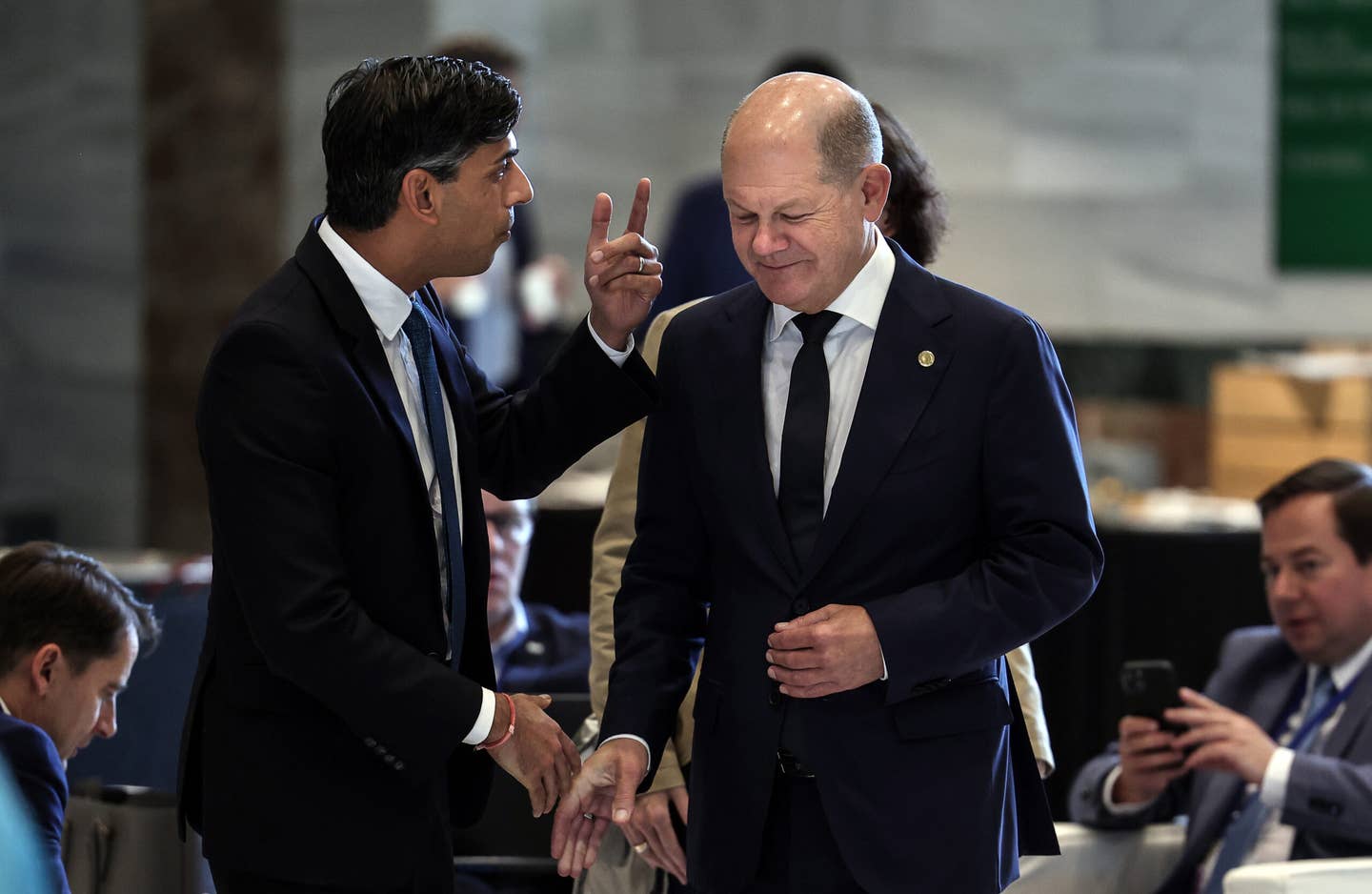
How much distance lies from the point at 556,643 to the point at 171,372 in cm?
463

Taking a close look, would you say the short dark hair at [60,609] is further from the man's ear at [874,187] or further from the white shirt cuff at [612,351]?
the man's ear at [874,187]

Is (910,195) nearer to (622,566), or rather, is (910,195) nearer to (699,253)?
(622,566)

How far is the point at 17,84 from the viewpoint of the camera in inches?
305

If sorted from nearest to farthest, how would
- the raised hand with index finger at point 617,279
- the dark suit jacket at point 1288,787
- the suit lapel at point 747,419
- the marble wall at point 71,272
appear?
the suit lapel at point 747,419, the raised hand with index finger at point 617,279, the dark suit jacket at point 1288,787, the marble wall at point 71,272

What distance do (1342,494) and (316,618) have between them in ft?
7.50

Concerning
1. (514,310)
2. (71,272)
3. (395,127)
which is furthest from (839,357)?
(71,272)

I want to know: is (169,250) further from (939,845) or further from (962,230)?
(939,845)

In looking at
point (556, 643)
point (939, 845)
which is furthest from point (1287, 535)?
point (939, 845)

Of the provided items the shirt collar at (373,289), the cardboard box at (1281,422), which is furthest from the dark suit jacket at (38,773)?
the cardboard box at (1281,422)

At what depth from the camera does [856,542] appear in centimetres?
200

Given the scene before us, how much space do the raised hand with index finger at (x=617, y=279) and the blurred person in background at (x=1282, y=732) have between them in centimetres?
146

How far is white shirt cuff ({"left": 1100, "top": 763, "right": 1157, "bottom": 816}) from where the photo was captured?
3.25m

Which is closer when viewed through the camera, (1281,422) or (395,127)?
(395,127)

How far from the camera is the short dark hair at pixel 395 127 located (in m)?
2.04
